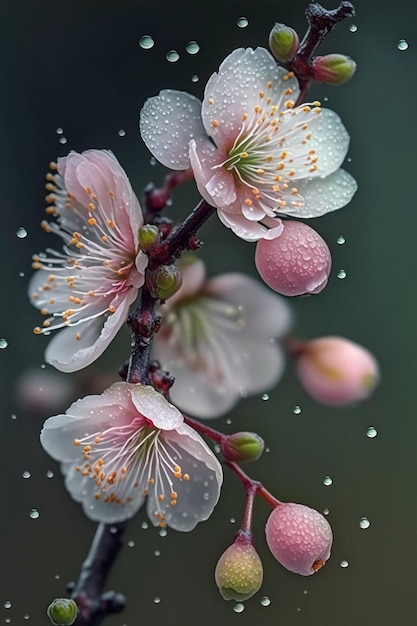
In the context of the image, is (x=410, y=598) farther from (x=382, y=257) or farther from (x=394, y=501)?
(x=382, y=257)

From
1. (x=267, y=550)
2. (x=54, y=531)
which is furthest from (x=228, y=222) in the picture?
(x=54, y=531)

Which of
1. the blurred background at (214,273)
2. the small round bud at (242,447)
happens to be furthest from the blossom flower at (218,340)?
the small round bud at (242,447)

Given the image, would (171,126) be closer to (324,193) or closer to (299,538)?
(324,193)

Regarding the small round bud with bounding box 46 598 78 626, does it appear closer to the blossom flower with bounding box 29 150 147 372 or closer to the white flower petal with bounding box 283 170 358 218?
the blossom flower with bounding box 29 150 147 372

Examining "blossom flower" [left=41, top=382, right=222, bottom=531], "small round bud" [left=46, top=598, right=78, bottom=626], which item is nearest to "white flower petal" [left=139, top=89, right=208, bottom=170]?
"blossom flower" [left=41, top=382, right=222, bottom=531]

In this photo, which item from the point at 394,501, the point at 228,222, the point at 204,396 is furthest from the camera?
the point at 394,501
